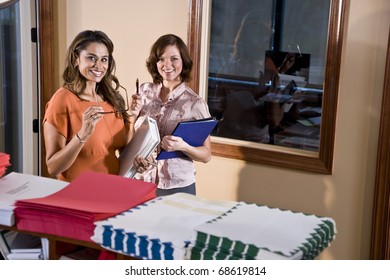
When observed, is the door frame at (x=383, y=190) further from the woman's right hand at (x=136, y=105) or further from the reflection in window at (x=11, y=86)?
the reflection in window at (x=11, y=86)

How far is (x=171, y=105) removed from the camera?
2.82m

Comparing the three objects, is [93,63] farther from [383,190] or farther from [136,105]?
[383,190]

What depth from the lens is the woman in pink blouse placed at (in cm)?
279

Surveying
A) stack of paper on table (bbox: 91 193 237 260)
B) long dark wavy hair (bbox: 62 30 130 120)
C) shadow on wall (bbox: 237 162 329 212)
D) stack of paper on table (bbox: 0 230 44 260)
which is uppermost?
long dark wavy hair (bbox: 62 30 130 120)

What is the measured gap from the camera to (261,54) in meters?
3.48

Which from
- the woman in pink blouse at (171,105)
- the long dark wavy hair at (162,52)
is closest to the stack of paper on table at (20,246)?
the woman in pink blouse at (171,105)

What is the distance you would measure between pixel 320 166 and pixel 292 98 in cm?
41

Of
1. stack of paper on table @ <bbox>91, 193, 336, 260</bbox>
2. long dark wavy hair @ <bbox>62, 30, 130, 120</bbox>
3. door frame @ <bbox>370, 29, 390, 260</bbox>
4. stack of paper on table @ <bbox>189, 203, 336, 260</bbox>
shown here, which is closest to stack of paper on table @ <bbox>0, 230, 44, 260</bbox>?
stack of paper on table @ <bbox>91, 193, 336, 260</bbox>

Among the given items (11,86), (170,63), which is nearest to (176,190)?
(170,63)

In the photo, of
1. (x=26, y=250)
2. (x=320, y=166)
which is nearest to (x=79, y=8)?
(x=320, y=166)

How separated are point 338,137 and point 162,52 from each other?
1076 millimetres

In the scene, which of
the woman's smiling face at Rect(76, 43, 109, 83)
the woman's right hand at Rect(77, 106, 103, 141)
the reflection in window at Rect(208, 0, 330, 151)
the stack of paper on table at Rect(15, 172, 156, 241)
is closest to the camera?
the stack of paper on table at Rect(15, 172, 156, 241)

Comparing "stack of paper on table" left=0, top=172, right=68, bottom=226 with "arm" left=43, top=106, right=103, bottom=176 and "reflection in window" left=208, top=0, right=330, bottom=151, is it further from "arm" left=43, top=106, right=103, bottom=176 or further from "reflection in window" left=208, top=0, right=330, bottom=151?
"reflection in window" left=208, top=0, right=330, bottom=151
